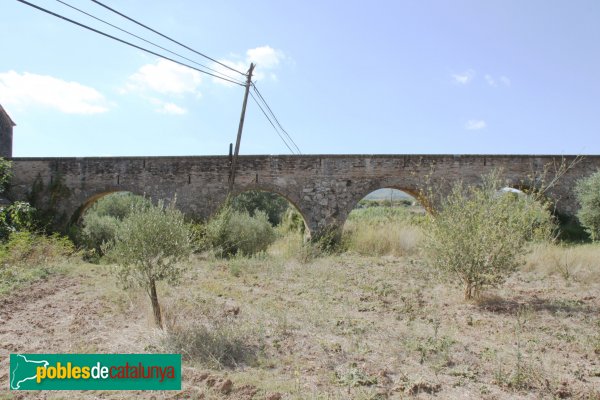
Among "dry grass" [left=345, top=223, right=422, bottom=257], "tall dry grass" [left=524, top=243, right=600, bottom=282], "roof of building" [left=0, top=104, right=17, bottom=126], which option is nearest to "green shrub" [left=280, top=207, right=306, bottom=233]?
"dry grass" [left=345, top=223, right=422, bottom=257]

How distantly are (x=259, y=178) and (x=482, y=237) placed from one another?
7750 mm

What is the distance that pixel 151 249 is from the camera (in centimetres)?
466

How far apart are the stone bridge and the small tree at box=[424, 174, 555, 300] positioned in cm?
621

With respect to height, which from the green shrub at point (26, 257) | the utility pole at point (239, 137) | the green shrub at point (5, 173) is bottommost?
the green shrub at point (26, 257)

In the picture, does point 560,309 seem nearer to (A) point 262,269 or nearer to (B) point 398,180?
(A) point 262,269

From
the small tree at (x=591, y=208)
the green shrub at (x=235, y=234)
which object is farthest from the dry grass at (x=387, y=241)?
the small tree at (x=591, y=208)

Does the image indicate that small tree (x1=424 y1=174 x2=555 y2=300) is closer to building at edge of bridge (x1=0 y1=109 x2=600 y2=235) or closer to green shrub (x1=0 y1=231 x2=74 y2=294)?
building at edge of bridge (x1=0 y1=109 x2=600 y2=235)

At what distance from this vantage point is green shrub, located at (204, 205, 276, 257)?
1079 cm

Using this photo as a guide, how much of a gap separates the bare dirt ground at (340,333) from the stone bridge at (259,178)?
4.71 metres

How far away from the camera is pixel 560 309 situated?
5.66 metres

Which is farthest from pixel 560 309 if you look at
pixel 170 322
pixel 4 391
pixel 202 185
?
pixel 202 185

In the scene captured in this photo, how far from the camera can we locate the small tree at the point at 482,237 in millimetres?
5793

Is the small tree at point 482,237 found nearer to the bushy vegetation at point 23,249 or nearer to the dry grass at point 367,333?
the dry grass at point 367,333

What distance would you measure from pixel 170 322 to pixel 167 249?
0.96 metres
